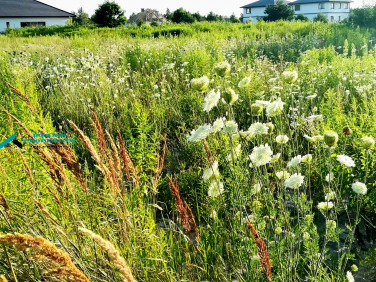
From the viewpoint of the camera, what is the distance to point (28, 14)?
149ft

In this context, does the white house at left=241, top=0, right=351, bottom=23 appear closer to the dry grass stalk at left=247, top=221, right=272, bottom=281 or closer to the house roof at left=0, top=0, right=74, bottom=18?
the house roof at left=0, top=0, right=74, bottom=18

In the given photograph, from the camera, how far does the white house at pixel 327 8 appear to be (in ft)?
206

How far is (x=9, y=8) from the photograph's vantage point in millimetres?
45281

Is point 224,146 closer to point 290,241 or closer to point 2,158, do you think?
point 290,241

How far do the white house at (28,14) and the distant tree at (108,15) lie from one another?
15.6m

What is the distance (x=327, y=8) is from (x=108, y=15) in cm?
4420

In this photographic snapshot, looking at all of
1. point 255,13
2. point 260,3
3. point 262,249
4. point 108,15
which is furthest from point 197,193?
point 255,13

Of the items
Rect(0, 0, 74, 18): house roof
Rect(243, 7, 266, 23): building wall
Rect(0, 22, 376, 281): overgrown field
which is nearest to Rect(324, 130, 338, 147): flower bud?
Rect(0, 22, 376, 281): overgrown field

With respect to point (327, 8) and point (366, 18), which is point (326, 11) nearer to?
point (327, 8)

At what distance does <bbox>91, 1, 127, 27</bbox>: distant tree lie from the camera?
1288 inches

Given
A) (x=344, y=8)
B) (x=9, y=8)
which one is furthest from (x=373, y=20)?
(x=344, y=8)

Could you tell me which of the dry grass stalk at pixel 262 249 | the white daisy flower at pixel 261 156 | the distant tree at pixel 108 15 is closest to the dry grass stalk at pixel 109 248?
the dry grass stalk at pixel 262 249

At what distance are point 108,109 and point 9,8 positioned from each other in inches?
1898

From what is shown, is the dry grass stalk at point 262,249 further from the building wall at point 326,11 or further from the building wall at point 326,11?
the building wall at point 326,11
